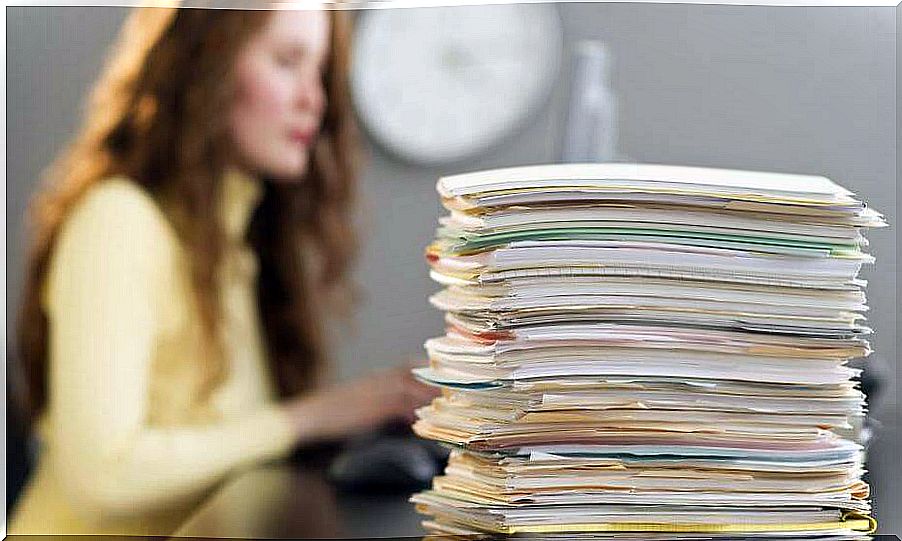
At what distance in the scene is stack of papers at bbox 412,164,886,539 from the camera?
0.53m

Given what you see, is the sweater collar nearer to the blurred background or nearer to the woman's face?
the woman's face

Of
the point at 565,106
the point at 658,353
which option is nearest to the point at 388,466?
the point at 565,106

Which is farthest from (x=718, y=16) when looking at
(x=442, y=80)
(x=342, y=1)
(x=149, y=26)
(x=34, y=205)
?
(x=34, y=205)

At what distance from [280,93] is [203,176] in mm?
198

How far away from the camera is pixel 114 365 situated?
1614mm

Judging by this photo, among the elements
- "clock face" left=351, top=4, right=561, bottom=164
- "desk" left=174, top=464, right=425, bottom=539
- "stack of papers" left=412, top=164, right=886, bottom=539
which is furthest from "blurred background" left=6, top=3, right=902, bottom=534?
"stack of papers" left=412, top=164, right=886, bottom=539

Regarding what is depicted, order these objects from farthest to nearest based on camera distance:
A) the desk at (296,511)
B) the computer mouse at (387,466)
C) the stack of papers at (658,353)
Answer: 1. the computer mouse at (387,466)
2. the desk at (296,511)
3. the stack of papers at (658,353)

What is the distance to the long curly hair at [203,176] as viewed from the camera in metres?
1.66

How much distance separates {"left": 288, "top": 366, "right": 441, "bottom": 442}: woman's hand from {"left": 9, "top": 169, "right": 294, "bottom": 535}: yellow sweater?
7 cm

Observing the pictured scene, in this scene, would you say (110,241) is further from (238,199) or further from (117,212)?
(238,199)

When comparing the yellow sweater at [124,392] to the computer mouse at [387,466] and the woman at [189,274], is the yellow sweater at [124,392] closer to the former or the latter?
the woman at [189,274]

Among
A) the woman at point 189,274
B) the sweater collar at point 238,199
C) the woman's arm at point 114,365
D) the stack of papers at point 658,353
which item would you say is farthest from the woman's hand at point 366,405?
the stack of papers at point 658,353

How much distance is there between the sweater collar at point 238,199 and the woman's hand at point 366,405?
334 millimetres

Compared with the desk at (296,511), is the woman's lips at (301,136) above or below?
above
